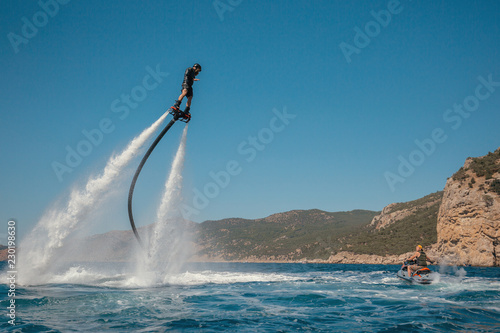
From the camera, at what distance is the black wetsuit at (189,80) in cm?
1571

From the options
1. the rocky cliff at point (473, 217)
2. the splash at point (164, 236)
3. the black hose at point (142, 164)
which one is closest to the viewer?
the black hose at point (142, 164)

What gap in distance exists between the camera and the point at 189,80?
15.9 meters

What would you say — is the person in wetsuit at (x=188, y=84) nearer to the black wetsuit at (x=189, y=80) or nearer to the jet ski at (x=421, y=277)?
the black wetsuit at (x=189, y=80)

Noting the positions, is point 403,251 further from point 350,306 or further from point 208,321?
point 208,321

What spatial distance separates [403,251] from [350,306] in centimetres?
9536

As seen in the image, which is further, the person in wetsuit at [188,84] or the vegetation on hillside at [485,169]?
the vegetation on hillside at [485,169]

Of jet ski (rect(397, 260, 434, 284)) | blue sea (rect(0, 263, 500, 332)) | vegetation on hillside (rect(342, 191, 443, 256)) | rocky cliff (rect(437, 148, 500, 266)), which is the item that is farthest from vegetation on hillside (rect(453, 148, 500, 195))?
blue sea (rect(0, 263, 500, 332))

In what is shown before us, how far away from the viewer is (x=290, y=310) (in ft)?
48.8

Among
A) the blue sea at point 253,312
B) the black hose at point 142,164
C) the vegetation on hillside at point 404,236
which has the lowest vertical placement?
the vegetation on hillside at point 404,236

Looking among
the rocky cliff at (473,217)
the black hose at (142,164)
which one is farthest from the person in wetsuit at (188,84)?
the rocky cliff at (473,217)

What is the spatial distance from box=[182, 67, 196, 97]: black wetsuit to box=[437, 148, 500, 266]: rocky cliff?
73374 mm

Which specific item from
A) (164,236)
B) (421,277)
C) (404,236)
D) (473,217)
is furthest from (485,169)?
(164,236)

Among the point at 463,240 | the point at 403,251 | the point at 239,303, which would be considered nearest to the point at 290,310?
the point at 239,303

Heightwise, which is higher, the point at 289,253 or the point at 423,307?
the point at 423,307
